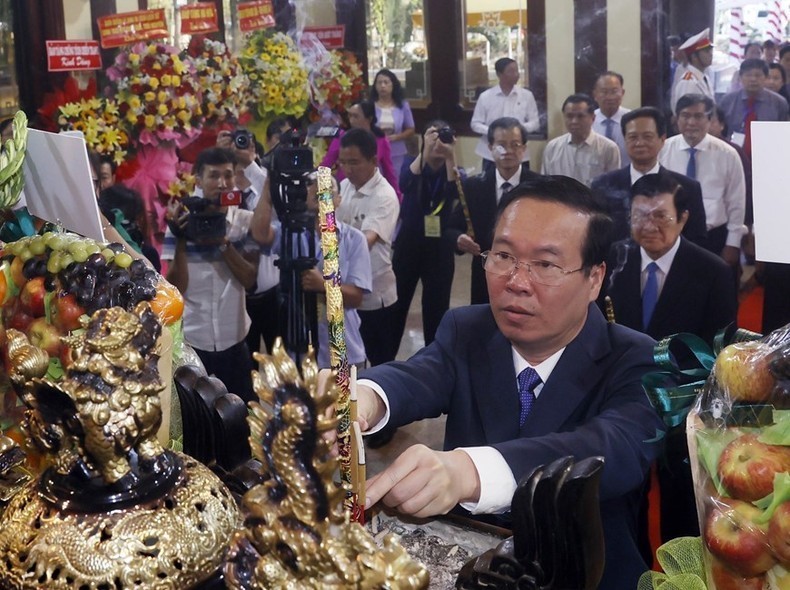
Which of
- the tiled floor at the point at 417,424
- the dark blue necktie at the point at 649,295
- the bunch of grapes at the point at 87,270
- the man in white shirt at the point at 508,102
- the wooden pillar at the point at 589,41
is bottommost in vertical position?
the tiled floor at the point at 417,424

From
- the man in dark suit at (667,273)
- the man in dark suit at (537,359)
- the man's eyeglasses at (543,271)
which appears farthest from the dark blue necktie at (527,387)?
the man in dark suit at (667,273)

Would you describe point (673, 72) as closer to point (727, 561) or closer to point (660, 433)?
point (660, 433)

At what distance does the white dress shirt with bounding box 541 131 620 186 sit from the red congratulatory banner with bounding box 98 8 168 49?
4.14ft

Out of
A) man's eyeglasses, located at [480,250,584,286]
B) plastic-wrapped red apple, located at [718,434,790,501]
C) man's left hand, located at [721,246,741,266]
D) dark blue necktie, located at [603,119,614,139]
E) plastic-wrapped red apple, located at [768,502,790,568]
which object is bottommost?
man's left hand, located at [721,246,741,266]

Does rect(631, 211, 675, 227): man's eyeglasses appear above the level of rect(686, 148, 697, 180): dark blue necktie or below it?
below

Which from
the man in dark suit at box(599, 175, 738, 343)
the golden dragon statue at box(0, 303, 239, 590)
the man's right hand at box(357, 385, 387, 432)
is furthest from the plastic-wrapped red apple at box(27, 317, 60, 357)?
the man in dark suit at box(599, 175, 738, 343)

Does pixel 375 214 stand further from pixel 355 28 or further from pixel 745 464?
pixel 745 464

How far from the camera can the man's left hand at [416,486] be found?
3.12 ft

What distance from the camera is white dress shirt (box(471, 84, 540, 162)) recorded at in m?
3.19

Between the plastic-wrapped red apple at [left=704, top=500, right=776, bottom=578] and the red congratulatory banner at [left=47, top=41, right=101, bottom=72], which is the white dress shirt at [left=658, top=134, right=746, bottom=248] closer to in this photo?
the red congratulatory banner at [left=47, top=41, right=101, bottom=72]

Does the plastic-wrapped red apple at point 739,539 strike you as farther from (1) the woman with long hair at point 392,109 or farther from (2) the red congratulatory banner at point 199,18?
(2) the red congratulatory banner at point 199,18

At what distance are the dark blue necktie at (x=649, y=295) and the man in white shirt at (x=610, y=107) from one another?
1.26ft

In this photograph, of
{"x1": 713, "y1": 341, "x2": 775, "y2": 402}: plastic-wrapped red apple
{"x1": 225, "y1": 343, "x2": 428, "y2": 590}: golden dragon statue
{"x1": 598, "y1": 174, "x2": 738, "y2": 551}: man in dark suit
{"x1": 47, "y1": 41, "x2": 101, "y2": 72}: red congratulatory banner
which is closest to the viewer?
{"x1": 225, "y1": 343, "x2": 428, "y2": 590}: golden dragon statue

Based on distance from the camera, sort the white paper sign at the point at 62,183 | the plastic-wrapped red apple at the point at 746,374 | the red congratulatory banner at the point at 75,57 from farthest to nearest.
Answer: the red congratulatory banner at the point at 75,57, the white paper sign at the point at 62,183, the plastic-wrapped red apple at the point at 746,374
